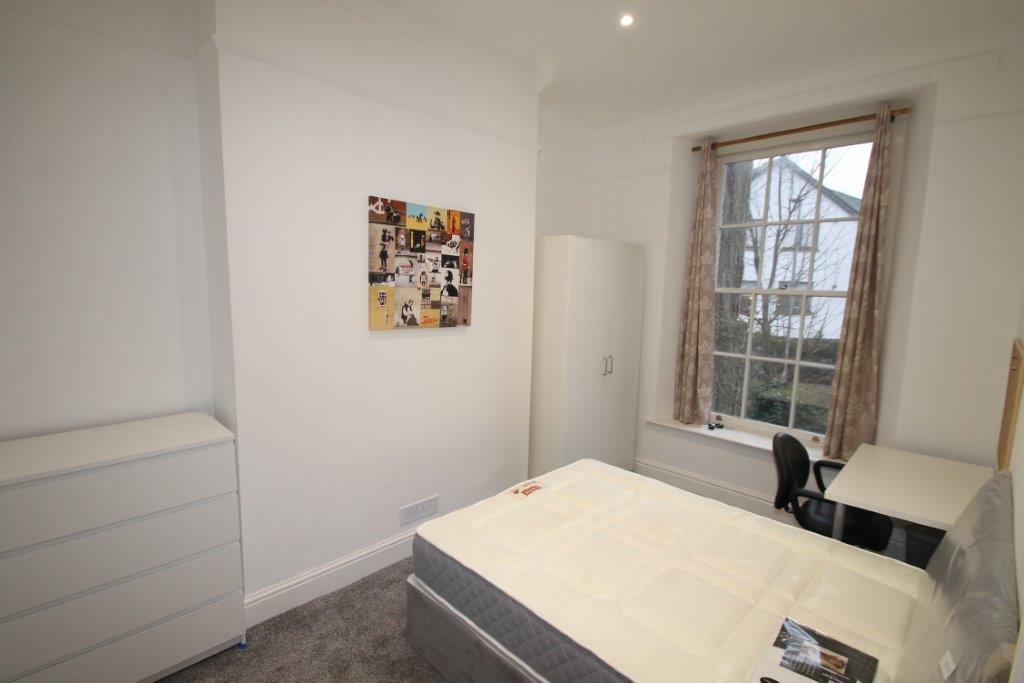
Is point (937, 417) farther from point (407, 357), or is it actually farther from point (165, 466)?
point (165, 466)

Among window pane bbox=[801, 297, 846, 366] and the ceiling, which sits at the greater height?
the ceiling

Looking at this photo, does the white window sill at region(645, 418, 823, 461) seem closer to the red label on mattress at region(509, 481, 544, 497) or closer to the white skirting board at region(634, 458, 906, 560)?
the white skirting board at region(634, 458, 906, 560)

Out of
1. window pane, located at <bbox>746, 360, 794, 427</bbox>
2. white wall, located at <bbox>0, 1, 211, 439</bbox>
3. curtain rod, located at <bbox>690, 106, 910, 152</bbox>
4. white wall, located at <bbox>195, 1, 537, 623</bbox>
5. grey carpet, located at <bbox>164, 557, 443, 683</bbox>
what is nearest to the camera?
white wall, located at <bbox>0, 1, 211, 439</bbox>

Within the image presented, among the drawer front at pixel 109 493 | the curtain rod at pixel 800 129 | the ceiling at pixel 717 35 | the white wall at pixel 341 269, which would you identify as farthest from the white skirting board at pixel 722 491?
the drawer front at pixel 109 493

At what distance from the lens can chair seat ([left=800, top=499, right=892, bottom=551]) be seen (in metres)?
2.36

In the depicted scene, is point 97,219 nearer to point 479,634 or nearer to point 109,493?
point 109,493

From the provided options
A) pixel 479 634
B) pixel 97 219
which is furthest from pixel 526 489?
pixel 97 219

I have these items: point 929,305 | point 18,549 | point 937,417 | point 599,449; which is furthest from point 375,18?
point 937,417

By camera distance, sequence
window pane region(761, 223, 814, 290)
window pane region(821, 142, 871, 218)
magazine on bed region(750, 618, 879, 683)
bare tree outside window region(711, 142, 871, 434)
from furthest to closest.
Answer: window pane region(761, 223, 814, 290) < bare tree outside window region(711, 142, 871, 434) < window pane region(821, 142, 871, 218) < magazine on bed region(750, 618, 879, 683)

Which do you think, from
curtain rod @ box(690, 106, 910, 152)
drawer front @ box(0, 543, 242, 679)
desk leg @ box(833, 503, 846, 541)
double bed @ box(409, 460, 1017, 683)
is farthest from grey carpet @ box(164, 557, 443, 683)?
curtain rod @ box(690, 106, 910, 152)

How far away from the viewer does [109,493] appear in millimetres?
1656

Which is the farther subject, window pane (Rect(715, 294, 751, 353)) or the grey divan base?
window pane (Rect(715, 294, 751, 353))

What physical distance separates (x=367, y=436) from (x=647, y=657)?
1695mm

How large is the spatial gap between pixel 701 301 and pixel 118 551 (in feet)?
12.1
